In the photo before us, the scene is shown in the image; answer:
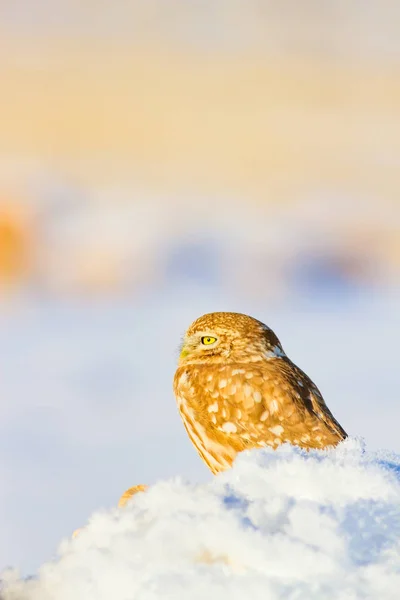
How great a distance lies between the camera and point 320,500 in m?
1.98

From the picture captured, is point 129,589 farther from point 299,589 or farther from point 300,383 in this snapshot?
point 300,383

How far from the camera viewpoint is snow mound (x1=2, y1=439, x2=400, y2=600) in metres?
1.76

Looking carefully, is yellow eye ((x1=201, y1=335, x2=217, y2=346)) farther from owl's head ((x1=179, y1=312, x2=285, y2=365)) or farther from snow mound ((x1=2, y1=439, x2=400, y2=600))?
snow mound ((x1=2, y1=439, x2=400, y2=600))

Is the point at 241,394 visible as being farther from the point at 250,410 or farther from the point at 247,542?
the point at 247,542

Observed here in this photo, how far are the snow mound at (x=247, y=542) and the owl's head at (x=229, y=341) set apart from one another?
3663mm

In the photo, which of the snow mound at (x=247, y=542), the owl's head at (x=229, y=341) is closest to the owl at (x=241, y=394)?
the owl's head at (x=229, y=341)

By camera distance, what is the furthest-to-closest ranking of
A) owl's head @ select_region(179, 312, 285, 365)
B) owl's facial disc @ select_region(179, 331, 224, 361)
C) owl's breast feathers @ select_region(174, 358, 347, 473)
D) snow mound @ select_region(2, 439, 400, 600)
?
owl's facial disc @ select_region(179, 331, 224, 361), owl's head @ select_region(179, 312, 285, 365), owl's breast feathers @ select_region(174, 358, 347, 473), snow mound @ select_region(2, 439, 400, 600)

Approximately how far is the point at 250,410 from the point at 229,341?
2.43 feet

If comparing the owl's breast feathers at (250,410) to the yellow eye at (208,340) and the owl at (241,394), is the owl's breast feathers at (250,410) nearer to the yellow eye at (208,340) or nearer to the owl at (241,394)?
the owl at (241,394)

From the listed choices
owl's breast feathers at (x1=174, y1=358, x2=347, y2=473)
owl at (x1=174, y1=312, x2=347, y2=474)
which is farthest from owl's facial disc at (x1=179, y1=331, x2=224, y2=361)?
owl's breast feathers at (x1=174, y1=358, x2=347, y2=473)

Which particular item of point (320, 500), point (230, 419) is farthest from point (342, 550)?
point (230, 419)

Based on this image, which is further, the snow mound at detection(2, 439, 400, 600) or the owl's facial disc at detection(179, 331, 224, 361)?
the owl's facial disc at detection(179, 331, 224, 361)

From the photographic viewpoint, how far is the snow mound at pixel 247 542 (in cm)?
176

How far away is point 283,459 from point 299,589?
48cm
